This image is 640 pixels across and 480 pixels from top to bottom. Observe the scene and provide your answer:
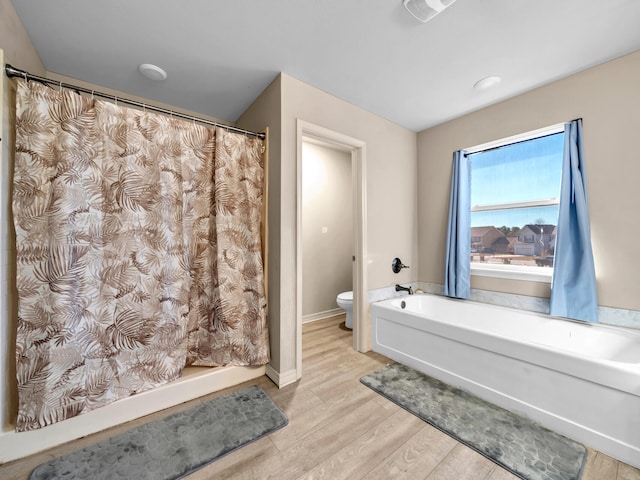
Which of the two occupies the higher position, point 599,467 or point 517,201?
point 517,201

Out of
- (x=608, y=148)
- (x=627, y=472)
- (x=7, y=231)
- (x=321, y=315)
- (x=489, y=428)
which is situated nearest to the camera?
(x=627, y=472)

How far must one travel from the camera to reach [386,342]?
237cm

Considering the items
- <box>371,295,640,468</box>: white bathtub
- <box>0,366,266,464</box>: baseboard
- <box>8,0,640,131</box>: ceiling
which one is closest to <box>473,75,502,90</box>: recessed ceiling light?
<box>8,0,640,131</box>: ceiling

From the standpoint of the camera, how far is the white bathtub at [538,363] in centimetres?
128

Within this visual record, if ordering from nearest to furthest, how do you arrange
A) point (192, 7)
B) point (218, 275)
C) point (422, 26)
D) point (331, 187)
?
1. point (192, 7)
2. point (422, 26)
3. point (218, 275)
4. point (331, 187)

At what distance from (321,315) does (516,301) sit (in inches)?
88.7

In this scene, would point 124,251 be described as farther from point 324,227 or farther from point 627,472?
point 627,472

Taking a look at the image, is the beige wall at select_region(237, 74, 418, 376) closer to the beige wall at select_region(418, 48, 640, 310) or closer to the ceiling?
the ceiling

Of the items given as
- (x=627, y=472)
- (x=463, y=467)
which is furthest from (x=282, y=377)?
(x=627, y=472)

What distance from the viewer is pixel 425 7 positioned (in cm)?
129

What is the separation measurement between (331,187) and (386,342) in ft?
7.37

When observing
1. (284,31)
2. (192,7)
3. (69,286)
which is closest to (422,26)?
(284,31)

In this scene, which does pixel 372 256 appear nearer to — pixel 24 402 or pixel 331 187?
pixel 331 187

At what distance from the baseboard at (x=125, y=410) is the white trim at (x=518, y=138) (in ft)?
9.60
